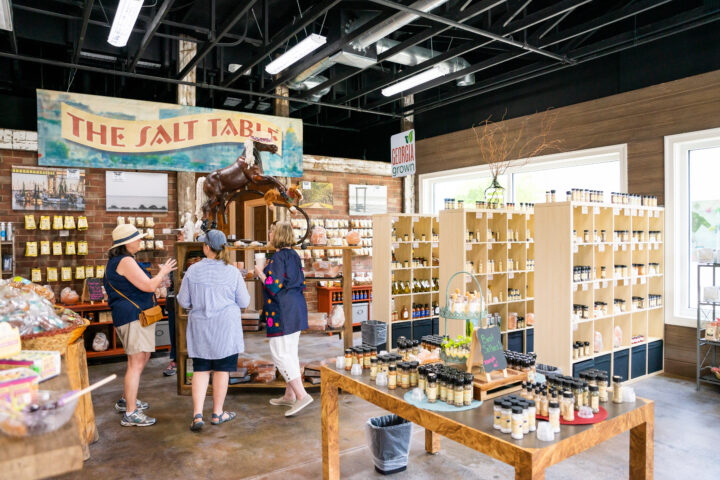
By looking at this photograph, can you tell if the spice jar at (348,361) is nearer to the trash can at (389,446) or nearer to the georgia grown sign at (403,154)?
the trash can at (389,446)

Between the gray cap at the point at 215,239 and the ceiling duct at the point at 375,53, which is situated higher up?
the ceiling duct at the point at 375,53

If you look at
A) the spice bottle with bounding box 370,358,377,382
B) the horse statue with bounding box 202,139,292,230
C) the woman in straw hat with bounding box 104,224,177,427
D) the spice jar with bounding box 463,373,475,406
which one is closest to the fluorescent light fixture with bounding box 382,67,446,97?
the horse statue with bounding box 202,139,292,230

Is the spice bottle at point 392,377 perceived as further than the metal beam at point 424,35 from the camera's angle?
No

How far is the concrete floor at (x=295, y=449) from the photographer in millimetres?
3531

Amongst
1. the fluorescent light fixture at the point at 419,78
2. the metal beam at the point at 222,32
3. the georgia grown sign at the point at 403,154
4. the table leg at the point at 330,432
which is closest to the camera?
the table leg at the point at 330,432

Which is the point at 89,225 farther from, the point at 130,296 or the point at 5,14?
the point at 130,296

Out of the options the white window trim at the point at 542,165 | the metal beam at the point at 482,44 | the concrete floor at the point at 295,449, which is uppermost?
the metal beam at the point at 482,44

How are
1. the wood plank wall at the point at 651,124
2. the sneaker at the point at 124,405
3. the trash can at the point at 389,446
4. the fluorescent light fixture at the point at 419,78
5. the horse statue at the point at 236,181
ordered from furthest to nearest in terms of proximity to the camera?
the fluorescent light fixture at the point at 419,78, the wood plank wall at the point at 651,124, the horse statue at the point at 236,181, the sneaker at the point at 124,405, the trash can at the point at 389,446

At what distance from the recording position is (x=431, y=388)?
2.63m

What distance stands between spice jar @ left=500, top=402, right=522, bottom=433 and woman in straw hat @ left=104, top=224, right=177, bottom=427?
2.99m

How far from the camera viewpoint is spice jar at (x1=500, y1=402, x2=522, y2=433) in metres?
2.21

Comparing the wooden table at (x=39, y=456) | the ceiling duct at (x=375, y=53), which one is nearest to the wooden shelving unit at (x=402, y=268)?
the ceiling duct at (x=375, y=53)

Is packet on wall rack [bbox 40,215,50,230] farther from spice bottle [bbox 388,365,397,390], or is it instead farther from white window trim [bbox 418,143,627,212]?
white window trim [bbox 418,143,627,212]

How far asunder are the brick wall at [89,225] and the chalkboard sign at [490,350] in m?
6.33
